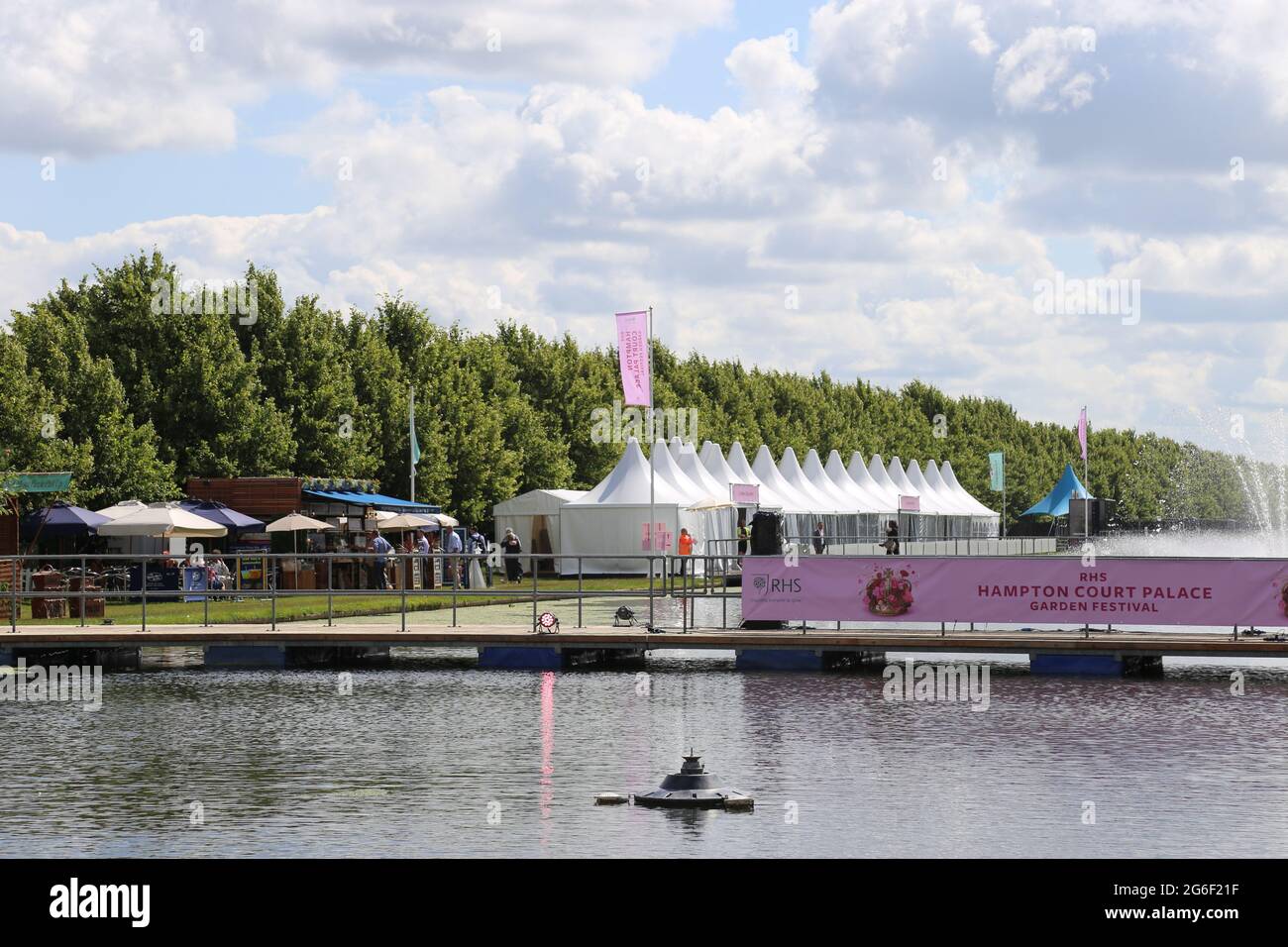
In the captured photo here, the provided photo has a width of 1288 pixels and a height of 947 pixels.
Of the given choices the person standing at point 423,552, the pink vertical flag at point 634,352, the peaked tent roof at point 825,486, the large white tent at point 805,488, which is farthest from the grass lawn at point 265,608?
the peaked tent roof at point 825,486

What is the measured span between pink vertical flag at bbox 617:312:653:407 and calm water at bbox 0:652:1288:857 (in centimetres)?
1945

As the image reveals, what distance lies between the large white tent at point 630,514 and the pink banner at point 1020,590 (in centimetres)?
2700

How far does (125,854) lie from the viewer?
13539 millimetres

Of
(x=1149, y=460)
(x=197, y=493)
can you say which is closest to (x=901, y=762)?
(x=197, y=493)

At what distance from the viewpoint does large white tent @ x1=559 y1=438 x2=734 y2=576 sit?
5778 cm

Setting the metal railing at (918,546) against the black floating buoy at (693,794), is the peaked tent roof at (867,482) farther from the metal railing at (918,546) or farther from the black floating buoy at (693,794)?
the black floating buoy at (693,794)

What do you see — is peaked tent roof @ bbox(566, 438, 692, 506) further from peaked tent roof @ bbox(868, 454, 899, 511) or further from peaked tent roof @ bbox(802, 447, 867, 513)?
peaked tent roof @ bbox(868, 454, 899, 511)

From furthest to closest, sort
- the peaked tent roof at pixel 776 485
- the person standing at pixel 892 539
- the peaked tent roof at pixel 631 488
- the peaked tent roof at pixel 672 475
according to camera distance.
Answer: the peaked tent roof at pixel 776 485
the peaked tent roof at pixel 672 475
the peaked tent roof at pixel 631 488
the person standing at pixel 892 539

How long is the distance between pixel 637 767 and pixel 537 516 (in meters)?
45.5

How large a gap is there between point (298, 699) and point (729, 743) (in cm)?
788

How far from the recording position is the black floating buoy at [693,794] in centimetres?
1549

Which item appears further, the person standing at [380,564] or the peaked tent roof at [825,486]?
the peaked tent roof at [825,486]

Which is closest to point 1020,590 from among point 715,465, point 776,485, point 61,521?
point 61,521
